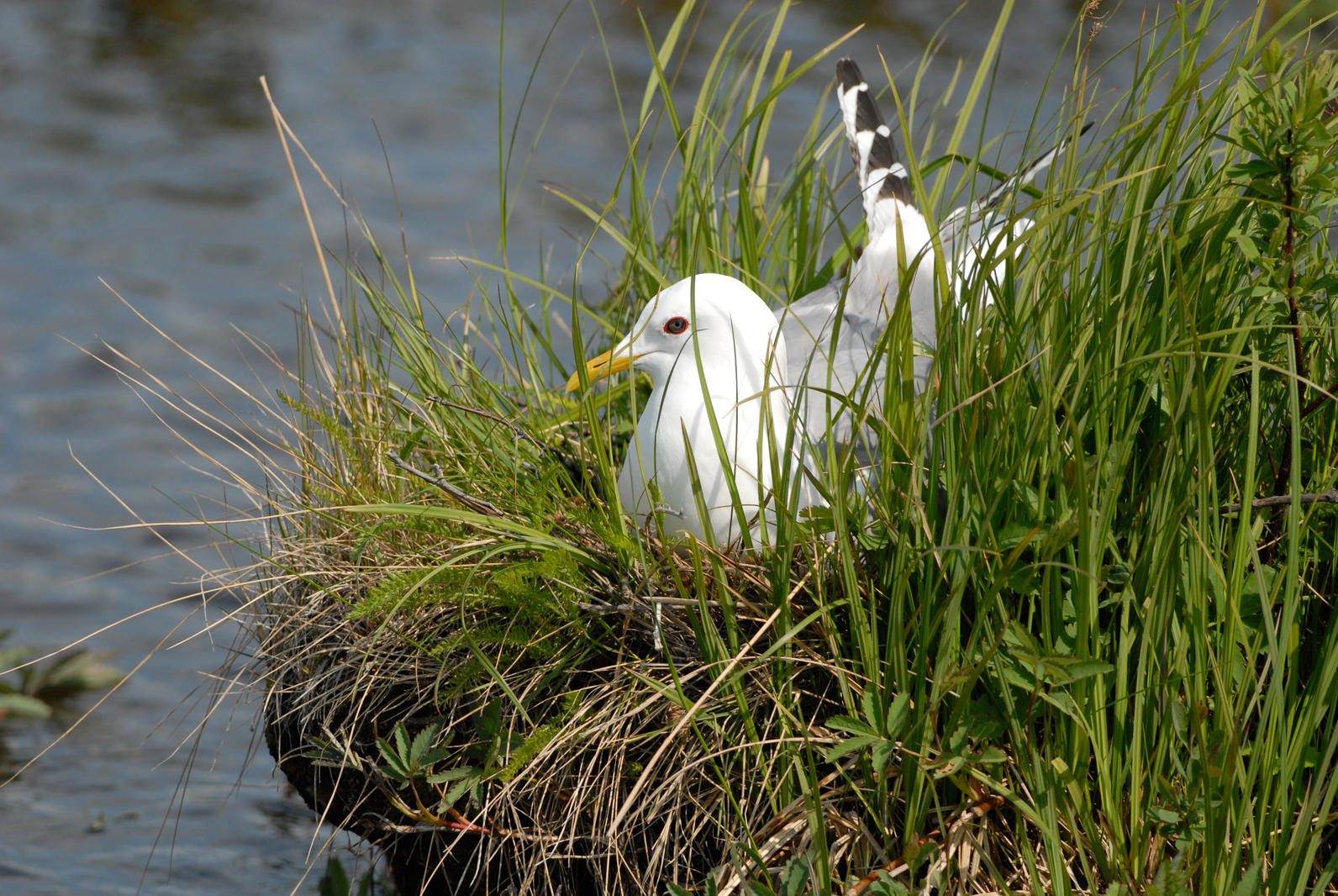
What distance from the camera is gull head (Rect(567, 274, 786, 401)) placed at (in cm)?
242

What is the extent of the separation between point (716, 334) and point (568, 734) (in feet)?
2.75

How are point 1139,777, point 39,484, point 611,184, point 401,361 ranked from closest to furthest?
1. point 1139,777
2. point 401,361
3. point 39,484
4. point 611,184

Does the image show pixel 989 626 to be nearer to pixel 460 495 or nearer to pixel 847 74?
pixel 460 495

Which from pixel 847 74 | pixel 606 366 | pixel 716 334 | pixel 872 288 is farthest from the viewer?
pixel 847 74

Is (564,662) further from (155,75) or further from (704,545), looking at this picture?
(155,75)

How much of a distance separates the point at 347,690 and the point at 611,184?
6.31m

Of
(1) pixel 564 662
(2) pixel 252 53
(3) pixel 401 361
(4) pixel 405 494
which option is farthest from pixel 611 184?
(1) pixel 564 662

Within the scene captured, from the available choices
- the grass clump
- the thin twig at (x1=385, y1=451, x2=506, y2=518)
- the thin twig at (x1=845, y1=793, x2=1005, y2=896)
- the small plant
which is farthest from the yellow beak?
the small plant

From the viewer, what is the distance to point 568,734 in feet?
6.48

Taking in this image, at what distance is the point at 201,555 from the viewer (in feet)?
17.4

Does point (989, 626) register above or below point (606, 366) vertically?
below

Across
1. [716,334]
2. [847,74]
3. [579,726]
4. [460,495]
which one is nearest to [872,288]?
[716,334]

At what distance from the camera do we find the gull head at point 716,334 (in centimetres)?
242

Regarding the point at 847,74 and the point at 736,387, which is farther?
the point at 847,74
